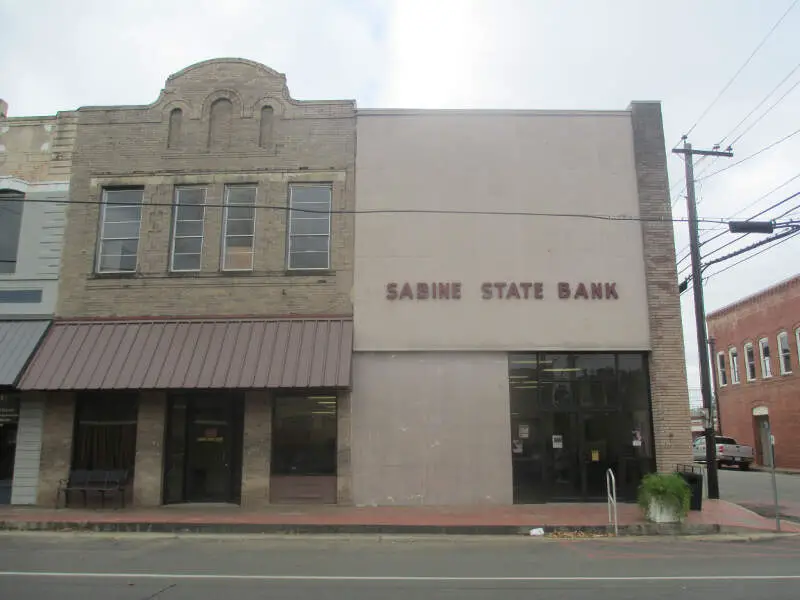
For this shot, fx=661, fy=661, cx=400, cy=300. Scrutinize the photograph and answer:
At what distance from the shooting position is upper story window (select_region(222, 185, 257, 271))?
15.6 meters

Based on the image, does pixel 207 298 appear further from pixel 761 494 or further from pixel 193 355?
pixel 761 494

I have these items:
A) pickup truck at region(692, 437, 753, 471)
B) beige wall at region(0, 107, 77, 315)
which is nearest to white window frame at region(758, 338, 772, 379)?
pickup truck at region(692, 437, 753, 471)

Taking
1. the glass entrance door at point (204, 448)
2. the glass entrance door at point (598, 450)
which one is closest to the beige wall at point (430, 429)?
the glass entrance door at point (598, 450)

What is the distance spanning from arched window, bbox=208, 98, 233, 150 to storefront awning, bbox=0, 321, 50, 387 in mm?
5731

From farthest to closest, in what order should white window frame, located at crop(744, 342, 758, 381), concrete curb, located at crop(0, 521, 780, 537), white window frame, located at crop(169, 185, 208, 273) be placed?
white window frame, located at crop(744, 342, 758, 381) → white window frame, located at crop(169, 185, 208, 273) → concrete curb, located at crop(0, 521, 780, 537)

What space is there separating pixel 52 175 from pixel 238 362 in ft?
22.8

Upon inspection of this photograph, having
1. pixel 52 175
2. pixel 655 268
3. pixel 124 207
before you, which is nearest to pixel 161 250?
pixel 124 207

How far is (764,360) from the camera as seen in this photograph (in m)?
33.4

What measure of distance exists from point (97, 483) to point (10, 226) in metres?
6.65

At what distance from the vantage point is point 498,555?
9.70 metres

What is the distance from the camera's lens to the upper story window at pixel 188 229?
15680mm

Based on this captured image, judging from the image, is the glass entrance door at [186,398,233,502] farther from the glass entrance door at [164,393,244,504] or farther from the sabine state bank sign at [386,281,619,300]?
the sabine state bank sign at [386,281,619,300]

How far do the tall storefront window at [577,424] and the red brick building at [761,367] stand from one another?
639 inches

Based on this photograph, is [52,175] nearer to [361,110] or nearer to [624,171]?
[361,110]
